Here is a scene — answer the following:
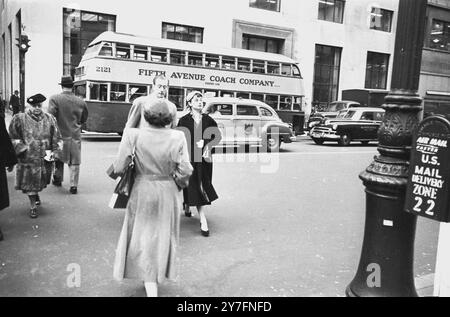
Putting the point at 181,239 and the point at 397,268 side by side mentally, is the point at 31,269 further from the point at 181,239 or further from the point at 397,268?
the point at 397,268

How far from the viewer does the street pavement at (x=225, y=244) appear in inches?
156

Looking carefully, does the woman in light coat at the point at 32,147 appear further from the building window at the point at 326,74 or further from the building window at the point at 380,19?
the building window at the point at 380,19

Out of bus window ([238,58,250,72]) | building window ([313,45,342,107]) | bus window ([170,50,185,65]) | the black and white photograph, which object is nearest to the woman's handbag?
the black and white photograph

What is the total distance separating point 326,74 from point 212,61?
16576 mm

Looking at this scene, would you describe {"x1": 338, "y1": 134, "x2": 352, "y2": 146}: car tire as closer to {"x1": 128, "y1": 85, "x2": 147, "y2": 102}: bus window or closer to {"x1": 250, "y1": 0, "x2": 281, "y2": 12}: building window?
{"x1": 128, "y1": 85, "x2": 147, "y2": 102}: bus window

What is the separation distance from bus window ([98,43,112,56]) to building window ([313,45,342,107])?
19370 millimetres

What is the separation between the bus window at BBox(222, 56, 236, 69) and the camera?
19736 millimetres

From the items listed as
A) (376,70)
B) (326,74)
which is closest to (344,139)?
(326,74)

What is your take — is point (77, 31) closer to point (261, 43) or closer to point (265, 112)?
point (261, 43)

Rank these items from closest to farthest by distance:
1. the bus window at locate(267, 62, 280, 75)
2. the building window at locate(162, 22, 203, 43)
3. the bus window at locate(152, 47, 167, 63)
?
the bus window at locate(152, 47, 167, 63) → the bus window at locate(267, 62, 280, 75) → the building window at locate(162, 22, 203, 43)

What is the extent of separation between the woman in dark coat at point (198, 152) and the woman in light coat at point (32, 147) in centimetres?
200

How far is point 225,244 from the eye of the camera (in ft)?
17.1

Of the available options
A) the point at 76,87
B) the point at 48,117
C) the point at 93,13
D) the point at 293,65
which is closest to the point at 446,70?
the point at 293,65

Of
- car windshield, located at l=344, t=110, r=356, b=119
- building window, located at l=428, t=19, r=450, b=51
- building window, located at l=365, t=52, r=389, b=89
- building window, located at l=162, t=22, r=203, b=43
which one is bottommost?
car windshield, located at l=344, t=110, r=356, b=119
